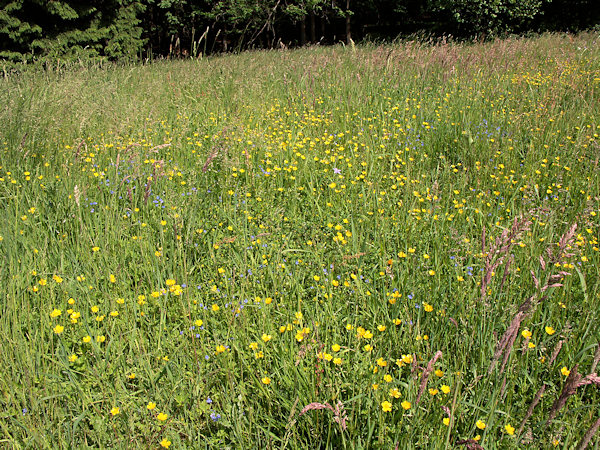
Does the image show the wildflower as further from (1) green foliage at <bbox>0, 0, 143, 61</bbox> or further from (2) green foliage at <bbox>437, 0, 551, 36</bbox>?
(2) green foliage at <bbox>437, 0, 551, 36</bbox>

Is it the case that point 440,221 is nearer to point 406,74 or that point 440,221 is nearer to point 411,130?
point 411,130

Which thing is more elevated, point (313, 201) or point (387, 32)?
point (387, 32)

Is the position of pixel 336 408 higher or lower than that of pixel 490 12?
lower

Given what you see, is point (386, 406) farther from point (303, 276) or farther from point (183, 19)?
point (183, 19)

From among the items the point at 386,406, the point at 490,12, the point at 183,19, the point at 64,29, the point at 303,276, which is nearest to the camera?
the point at 386,406

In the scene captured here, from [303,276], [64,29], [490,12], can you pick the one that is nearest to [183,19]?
[64,29]

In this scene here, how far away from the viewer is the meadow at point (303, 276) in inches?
59.1

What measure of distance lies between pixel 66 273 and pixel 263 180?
4.92 ft

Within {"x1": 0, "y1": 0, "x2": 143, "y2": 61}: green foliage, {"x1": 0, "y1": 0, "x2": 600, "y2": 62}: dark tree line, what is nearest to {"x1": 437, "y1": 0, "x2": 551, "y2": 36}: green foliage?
{"x1": 0, "y1": 0, "x2": 600, "y2": 62}: dark tree line

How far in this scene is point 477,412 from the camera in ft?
4.97

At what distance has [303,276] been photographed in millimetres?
2244

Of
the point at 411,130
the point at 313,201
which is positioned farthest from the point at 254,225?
the point at 411,130

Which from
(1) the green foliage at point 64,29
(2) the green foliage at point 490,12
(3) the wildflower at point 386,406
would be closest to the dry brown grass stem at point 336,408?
(3) the wildflower at point 386,406

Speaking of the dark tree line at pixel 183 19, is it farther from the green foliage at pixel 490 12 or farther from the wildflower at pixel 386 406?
the wildflower at pixel 386 406
